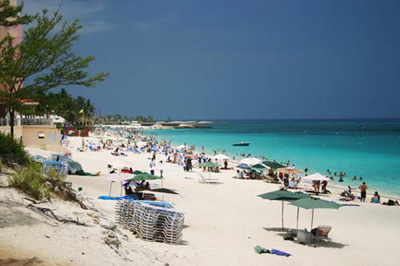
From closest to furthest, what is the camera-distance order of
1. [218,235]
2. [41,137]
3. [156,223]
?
[156,223], [218,235], [41,137]

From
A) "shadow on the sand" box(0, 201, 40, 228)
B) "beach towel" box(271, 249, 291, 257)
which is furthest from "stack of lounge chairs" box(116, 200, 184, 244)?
"shadow on the sand" box(0, 201, 40, 228)

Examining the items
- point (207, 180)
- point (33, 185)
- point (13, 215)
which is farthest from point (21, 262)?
point (207, 180)

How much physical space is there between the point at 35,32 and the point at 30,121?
12.1 metres

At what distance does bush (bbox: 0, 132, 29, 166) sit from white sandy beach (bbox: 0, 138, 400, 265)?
276cm

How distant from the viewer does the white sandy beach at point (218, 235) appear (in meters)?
7.23

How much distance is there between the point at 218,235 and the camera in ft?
44.1

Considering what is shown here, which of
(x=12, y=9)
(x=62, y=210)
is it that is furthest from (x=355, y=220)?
(x=12, y=9)

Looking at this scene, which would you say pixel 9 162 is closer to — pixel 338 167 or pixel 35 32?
pixel 35 32

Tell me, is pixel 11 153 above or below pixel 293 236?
above

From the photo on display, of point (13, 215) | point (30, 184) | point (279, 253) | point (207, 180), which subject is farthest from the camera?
point (207, 180)

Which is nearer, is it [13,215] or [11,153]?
[13,215]

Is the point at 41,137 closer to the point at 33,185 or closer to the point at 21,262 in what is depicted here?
the point at 33,185

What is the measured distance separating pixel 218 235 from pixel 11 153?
7162 millimetres

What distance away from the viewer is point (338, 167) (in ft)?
147
